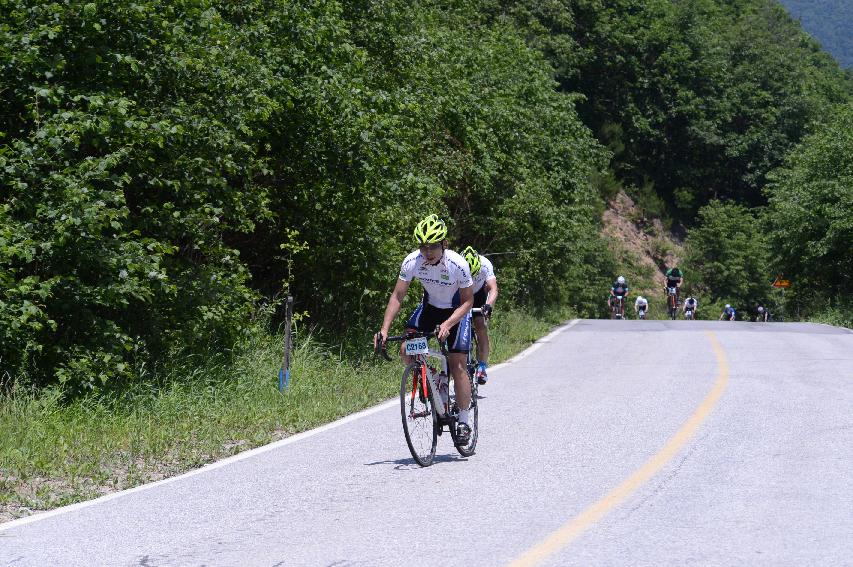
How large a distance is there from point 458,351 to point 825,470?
2.92 metres

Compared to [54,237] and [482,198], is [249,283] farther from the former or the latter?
[482,198]

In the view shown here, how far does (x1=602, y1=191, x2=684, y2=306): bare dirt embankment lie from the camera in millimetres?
70938

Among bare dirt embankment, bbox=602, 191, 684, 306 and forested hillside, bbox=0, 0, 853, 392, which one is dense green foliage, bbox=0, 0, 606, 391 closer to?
forested hillside, bbox=0, 0, 853, 392

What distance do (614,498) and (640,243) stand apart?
70.6 m

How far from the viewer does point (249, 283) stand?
19.6 meters

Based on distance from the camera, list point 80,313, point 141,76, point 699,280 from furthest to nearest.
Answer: point 699,280 → point 141,76 → point 80,313

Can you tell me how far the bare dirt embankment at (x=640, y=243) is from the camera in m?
70.9

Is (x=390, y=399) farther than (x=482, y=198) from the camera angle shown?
No

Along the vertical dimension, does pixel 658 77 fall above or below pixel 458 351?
above

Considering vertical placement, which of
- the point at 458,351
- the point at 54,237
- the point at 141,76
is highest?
the point at 141,76

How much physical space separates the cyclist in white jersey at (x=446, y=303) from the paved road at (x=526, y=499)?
2.09 feet

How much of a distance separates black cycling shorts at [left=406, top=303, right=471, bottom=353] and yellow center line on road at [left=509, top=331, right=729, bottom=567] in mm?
1717

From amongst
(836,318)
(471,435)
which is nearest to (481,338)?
(471,435)

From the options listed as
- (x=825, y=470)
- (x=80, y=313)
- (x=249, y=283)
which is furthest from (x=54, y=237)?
(x=249, y=283)
